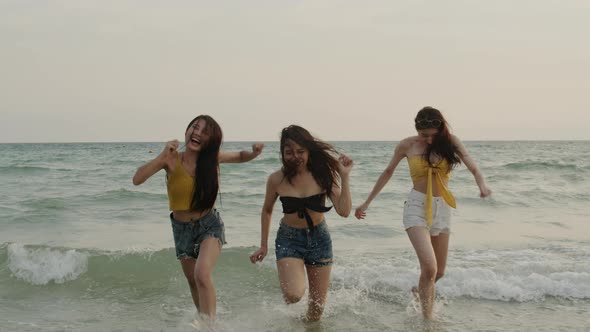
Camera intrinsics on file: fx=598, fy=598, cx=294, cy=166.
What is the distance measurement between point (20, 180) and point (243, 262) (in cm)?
1574

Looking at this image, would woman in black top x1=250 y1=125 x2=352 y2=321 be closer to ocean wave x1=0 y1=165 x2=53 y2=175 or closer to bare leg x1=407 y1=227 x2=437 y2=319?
bare leg x1=407 y1=227 x2=437 y2=319

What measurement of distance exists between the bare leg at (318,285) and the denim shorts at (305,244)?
0.24 ft

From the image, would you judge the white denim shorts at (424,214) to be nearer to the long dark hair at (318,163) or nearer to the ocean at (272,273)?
the long dark hair at (318,163)

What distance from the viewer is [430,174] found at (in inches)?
228

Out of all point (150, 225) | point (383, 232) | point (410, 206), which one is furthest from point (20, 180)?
point (410, 206)

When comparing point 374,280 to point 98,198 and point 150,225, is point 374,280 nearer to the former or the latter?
point 150,225

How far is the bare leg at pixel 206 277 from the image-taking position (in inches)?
197

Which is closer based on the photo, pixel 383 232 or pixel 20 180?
pixel 383 232

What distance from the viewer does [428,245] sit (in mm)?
5637

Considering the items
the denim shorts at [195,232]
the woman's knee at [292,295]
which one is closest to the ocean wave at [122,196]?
the denim shorts at [195,232]

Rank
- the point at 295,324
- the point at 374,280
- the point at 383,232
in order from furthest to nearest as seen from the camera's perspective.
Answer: the point at 383,232 → the point at 374,280 → the point at 295,324

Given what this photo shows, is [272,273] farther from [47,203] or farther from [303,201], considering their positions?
[47,203]

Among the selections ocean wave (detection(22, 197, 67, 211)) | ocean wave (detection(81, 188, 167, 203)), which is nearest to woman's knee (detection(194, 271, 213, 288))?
ocean wave (detection(22, 197, 67, 211))

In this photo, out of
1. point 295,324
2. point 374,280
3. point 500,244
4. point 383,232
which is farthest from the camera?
point 383,232
